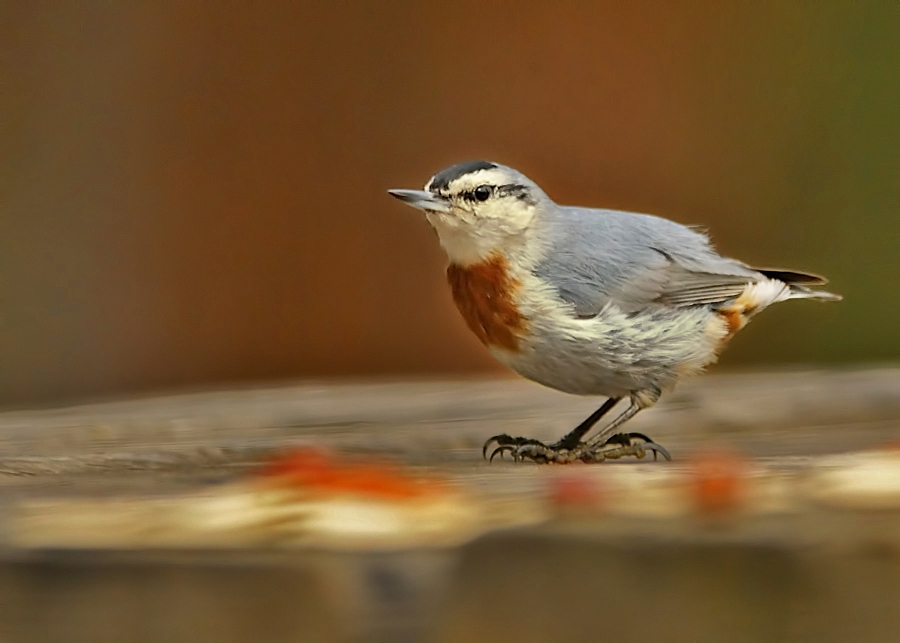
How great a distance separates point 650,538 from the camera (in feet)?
2.96

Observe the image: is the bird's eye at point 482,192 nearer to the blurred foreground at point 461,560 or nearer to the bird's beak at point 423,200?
the bird's beak at point 423,200

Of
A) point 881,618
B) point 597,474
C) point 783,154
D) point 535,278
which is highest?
point 783,154

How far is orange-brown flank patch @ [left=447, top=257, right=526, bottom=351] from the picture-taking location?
4.75 ft

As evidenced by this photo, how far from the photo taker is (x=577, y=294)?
1465 mm

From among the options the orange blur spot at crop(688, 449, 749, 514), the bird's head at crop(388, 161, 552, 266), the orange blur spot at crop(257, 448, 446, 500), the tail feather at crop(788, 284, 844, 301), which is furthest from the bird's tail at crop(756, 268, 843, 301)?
the orange blur spot at crop(257, 448, 446, 500)

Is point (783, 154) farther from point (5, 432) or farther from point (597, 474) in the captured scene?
point (5, 432)

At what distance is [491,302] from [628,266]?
0.68 ft

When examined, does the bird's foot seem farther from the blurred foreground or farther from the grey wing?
the blurred foreground

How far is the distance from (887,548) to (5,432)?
4.01ft

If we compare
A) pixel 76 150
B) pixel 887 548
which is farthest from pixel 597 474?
pixel 76 150

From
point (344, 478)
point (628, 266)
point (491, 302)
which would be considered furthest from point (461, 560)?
point (628, 266)

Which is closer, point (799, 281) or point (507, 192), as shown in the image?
point (507, 192)

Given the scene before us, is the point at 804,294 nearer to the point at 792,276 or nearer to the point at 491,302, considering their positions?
the point at 792,276

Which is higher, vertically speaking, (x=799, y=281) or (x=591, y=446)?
(x=799, y=281)
